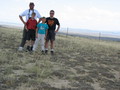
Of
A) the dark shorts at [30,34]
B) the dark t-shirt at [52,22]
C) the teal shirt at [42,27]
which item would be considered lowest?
the dark shorts at [30,34]

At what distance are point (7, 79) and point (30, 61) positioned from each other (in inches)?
97.1

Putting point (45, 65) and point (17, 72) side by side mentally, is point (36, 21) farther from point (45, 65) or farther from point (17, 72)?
point (17, 72)

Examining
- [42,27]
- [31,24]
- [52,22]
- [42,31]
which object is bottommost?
[42,31]

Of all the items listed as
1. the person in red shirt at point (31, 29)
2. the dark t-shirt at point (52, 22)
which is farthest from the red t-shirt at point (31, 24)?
the dark t-shirt at point (52, 22)

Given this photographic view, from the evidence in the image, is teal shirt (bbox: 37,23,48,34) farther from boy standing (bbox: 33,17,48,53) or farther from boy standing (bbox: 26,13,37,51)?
boy standing (bbox: 26,13,37,51)

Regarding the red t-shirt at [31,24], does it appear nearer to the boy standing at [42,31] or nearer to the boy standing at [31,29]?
the boy standing at [31,29]

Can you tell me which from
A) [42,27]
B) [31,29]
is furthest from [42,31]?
[31,29]

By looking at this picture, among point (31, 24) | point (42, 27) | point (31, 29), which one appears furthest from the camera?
point (31, 29)

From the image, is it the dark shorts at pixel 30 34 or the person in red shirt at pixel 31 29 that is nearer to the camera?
the person in red shirt at pixel 31 29

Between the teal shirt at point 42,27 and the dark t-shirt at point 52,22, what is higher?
the dark t-shirt at point 52,22

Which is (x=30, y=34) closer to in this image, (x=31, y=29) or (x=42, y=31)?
(x=31, y=29)

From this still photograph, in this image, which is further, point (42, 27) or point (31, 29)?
point (31, 29)

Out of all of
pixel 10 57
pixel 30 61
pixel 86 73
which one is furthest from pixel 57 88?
pixel 10 57

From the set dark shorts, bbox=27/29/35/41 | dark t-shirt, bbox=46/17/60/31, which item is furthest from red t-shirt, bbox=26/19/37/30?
dark t-shirt, bbox=46/17/60/31
